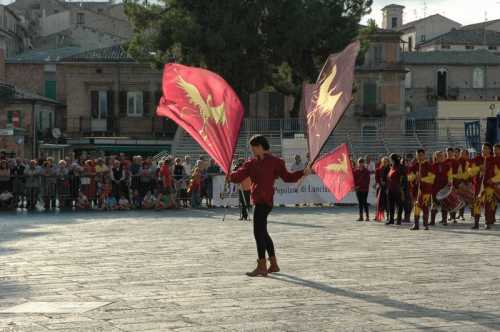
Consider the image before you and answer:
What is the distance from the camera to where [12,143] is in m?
52.2

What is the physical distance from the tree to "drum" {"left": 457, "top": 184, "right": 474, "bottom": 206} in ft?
88.1

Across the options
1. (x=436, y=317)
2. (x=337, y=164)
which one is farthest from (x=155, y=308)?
(x=337, y=164)

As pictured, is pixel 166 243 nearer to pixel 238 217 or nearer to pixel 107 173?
pixel 238 217

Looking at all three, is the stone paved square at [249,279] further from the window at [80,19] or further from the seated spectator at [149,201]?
the window at [80,19]

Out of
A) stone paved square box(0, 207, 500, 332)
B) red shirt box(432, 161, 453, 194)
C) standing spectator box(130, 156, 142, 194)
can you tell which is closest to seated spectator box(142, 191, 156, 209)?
standing spectator box(130, 156, 142, 194)

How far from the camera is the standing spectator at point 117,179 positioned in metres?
28.5

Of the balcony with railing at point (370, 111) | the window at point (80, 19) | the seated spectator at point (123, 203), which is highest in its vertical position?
the window at point (80, 19)

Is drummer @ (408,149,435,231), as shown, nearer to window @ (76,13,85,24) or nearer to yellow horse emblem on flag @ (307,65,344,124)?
yellow horse emblem on flag @ (307,65,344,124)

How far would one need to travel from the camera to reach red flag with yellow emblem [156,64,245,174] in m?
13.2

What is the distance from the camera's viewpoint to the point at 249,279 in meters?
11.4

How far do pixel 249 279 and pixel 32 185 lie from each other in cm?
1821

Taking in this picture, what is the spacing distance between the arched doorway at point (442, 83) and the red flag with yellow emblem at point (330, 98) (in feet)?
226

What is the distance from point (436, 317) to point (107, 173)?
21.0 meters

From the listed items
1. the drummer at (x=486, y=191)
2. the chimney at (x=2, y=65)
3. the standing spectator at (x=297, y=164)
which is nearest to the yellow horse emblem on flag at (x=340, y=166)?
the drummer at (x=486, y=191)
